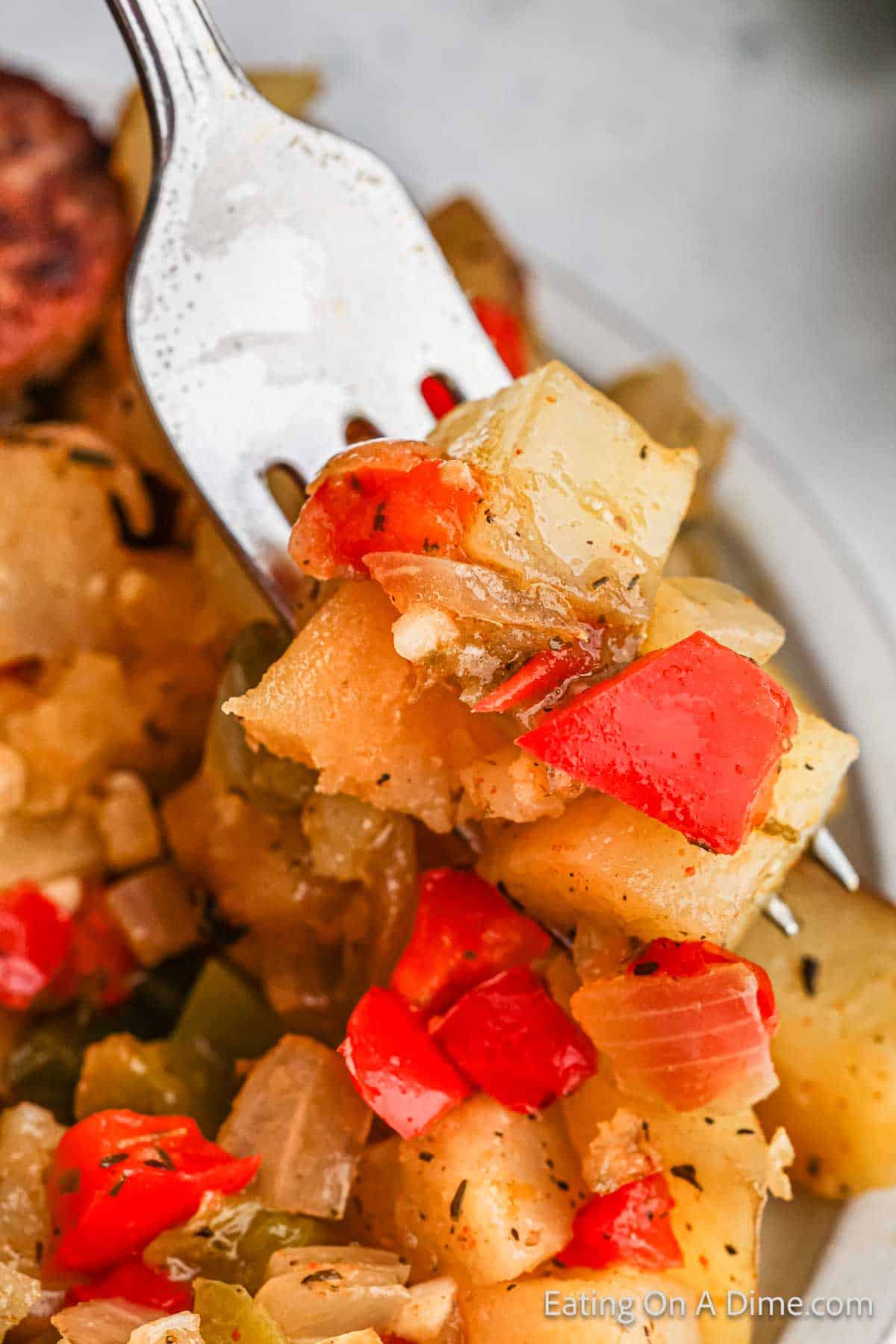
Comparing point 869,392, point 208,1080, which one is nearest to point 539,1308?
point 208,1080

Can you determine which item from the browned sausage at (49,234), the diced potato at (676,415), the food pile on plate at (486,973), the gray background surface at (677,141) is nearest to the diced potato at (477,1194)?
the food pile on plate at (486,973)

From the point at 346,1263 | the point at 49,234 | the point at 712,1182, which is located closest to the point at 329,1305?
the point at 346,1263

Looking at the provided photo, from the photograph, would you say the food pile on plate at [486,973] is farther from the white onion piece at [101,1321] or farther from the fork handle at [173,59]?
the fork handle at [173,59]

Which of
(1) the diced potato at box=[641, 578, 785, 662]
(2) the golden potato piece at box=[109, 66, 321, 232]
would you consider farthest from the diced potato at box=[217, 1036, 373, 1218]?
(2) the golden potato piece at box=[109, 66, 321, 232]

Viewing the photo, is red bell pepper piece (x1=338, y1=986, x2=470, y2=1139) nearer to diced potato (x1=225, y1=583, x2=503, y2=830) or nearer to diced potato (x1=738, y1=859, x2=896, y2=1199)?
diced potato (x1=225, y1=583, x2=503, y2=830)

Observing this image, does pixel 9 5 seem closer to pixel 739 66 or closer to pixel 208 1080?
pixel 739 66
